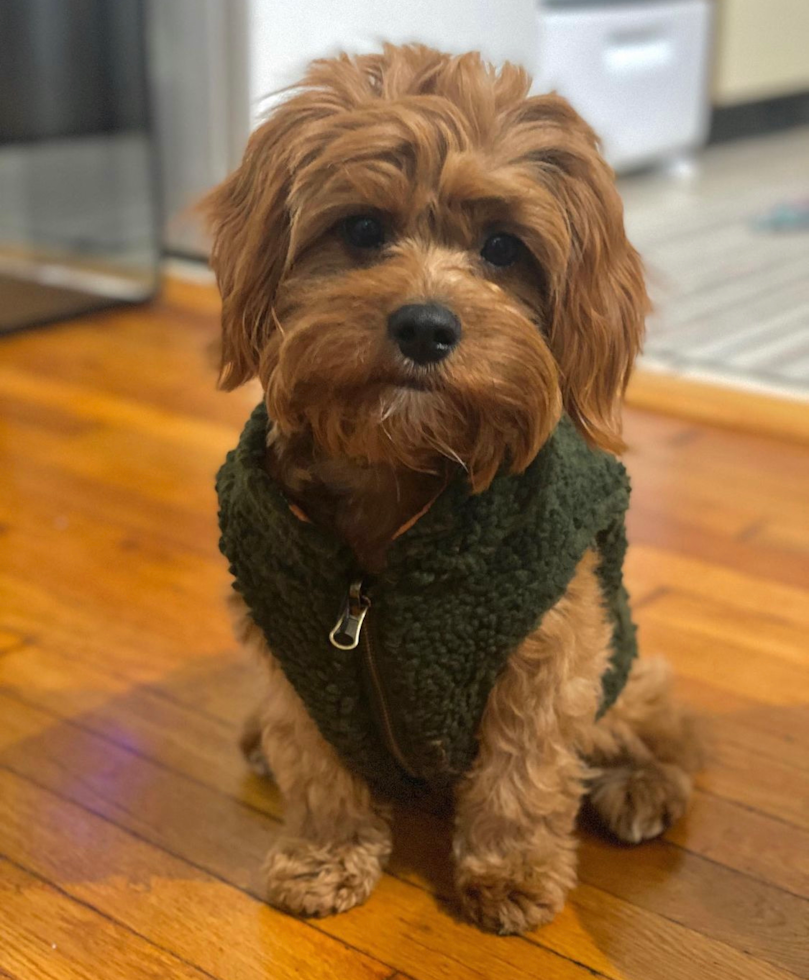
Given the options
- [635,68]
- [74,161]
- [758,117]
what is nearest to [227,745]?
[74,161]

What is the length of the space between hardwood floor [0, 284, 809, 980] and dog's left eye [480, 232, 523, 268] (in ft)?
1.57

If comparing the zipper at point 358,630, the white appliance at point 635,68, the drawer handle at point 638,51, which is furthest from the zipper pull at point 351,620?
the drawer handle at point 638,51

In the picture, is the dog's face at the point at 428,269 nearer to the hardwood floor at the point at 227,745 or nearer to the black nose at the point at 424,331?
the black nose at the point at 424,331

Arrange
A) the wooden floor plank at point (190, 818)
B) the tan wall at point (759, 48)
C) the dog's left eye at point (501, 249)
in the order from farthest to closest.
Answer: the tan wall at point (759, 48), the wooden floor plank at point (190, 818), the dog's left eye at point (501, 249)

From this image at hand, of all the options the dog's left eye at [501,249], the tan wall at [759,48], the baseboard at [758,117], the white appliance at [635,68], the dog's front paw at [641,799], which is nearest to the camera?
the dog's left eye at [501,249]

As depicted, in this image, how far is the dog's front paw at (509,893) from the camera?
1.37 meters

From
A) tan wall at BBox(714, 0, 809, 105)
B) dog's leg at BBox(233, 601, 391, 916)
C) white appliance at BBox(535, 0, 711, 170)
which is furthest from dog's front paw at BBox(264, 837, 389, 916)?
tan wall at BBox(714, 0, 809, 105)

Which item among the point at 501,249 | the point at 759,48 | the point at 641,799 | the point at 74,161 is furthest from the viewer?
the point at 759,48

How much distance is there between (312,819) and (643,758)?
1.34ft

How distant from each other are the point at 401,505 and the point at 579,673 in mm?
259

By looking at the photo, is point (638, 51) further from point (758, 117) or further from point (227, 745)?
point (227, 745)

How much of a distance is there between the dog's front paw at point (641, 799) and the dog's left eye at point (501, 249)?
0.65 m

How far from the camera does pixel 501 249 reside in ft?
4.13

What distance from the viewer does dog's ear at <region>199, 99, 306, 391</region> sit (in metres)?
1.26
